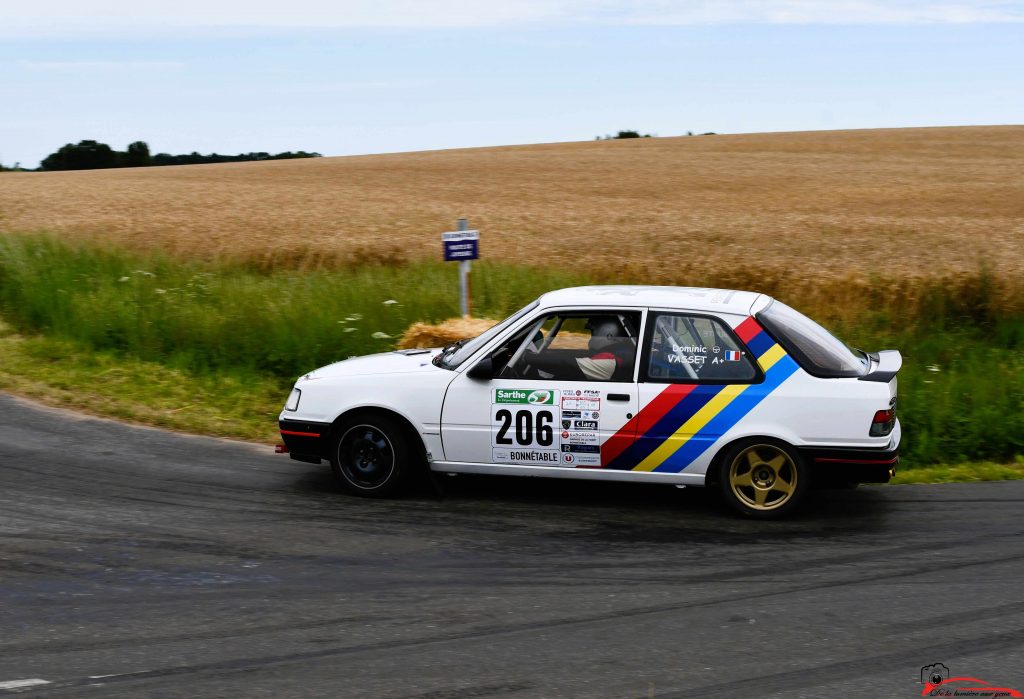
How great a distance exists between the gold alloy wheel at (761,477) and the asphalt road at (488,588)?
199 millimetres

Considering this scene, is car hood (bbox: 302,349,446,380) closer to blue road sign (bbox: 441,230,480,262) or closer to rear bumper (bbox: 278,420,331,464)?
rear bumper (bbox: 278,420,331,464)

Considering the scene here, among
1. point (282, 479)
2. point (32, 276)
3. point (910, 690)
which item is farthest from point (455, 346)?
point (32, 276)

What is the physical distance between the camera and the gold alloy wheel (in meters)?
7.62

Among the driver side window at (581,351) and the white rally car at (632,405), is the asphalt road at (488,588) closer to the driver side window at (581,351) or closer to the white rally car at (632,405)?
the white rally car at (632,405)

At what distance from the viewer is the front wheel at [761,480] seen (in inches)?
298

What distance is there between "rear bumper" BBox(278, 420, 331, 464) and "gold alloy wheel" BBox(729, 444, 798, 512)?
9.67 ft

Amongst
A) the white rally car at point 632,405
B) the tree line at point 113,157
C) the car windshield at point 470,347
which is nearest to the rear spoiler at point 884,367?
the white rally car at point 632,405

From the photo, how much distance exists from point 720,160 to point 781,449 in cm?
3837

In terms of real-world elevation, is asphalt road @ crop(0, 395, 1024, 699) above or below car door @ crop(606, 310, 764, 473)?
below

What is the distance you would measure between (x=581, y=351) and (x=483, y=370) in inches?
29.0

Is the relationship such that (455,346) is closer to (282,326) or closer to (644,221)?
(282,326)

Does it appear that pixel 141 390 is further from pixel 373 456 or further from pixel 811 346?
pixel 811 346

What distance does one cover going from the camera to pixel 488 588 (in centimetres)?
623

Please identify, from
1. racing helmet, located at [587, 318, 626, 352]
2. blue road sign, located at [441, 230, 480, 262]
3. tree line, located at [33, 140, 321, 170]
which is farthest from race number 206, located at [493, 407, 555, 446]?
tree line, located at [33, 140, 321, 170]
